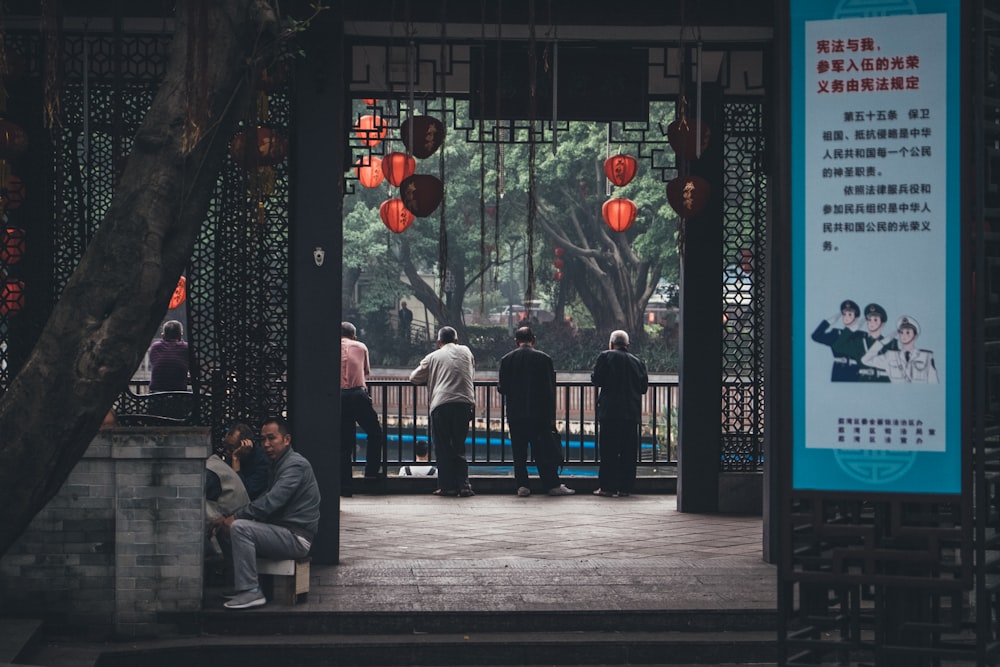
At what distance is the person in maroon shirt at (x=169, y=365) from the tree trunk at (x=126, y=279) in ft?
20.5

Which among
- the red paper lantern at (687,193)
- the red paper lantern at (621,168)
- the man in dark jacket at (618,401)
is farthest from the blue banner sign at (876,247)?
the man in dark jacket at (618,401)

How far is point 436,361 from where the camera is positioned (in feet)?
46.3

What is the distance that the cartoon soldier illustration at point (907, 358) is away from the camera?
5398 mm

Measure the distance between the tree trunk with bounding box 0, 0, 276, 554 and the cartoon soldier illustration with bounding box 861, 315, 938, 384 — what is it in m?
3.04

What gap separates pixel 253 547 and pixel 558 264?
2965cm

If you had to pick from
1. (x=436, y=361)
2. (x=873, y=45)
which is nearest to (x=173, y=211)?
(x=873, y=45)

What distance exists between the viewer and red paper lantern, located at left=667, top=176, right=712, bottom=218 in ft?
33.4

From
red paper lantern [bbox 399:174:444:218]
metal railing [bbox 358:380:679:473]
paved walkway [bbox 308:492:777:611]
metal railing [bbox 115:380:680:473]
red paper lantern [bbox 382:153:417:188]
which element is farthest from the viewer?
metal railing [bbox 358:380:679:473]

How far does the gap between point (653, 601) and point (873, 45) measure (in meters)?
4.24

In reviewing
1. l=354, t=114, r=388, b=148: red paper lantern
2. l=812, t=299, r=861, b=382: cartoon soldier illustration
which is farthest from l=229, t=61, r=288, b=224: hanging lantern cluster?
l=812, t=299, r=861, b=382: cartoon soldier illustration

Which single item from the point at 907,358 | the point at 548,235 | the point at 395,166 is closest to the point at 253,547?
the point at 395,166

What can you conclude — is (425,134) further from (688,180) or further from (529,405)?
(529,405)

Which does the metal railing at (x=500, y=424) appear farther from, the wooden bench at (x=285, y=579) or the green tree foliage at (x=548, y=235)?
the green tree foliage at (x=548, y=235)

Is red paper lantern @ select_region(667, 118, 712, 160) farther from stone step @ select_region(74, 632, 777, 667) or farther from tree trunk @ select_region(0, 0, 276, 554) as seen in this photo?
tree trunk @ select_region(0, 0, 276, 554)
